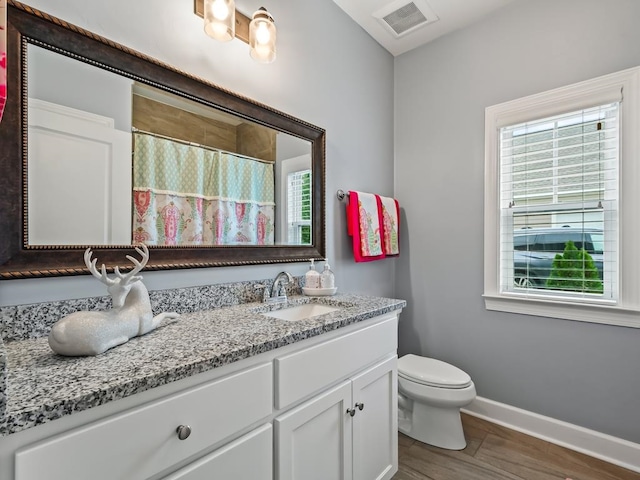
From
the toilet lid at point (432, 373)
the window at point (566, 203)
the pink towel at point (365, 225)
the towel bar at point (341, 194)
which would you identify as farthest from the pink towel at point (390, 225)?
the toilet lid at point (432, 373)

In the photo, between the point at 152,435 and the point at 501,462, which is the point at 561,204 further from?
the point at 152,435

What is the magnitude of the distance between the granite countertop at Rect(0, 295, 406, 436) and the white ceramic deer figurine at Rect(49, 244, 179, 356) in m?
0.02

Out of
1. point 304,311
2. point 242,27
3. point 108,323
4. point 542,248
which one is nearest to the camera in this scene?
point 108,323

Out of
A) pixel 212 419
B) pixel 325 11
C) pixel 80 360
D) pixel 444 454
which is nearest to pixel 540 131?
pixel 325 11

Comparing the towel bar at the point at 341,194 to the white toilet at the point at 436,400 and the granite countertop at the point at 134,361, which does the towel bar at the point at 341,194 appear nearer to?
the granite countertop at the point at 134,361

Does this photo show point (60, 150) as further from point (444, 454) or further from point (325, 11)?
point (444, 454)

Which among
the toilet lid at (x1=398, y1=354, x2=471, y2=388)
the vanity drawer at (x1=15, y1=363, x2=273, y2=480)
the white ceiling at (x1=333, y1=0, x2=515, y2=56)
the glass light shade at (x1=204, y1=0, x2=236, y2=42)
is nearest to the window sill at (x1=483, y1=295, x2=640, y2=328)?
the toilet lid at (x1=398, y1=354, x2=471, y2=388)

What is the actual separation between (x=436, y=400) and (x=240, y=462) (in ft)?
4.30

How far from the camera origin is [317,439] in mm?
1136

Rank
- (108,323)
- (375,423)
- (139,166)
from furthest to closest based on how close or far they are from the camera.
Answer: (375,423)
(139,166)
(108,323)

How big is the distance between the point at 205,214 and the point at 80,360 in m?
0.76

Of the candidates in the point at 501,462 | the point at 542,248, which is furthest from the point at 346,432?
the point at 542,248

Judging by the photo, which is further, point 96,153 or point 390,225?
point 390,225

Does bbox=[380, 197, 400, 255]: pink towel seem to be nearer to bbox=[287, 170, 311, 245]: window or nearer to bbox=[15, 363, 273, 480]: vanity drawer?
bbox=[287, 170, 311, 245]: window
